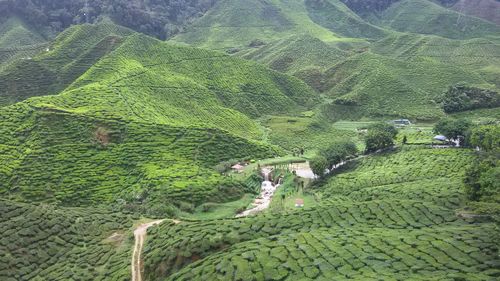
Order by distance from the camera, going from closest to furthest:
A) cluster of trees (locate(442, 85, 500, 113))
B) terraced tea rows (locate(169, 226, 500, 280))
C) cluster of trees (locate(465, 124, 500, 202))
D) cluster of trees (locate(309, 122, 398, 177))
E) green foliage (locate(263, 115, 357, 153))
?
terraced tea rows (locate(169, 226, 500, 280))
cluster of trees (locate(465, 124, 500, 202))
cluster of trees (locate(309, 122, 398, 177))
green foliage (locate(263, 115, 357, 153))
cluster of trees (locate(442, 85, 500, 113))

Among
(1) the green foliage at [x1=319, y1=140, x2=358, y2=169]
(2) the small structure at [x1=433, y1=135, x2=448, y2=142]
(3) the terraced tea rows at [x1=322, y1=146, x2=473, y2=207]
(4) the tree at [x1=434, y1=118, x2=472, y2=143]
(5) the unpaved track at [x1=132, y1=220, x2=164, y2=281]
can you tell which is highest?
(4) the tree at [x1=434, y1=118, x2=472, y2=143]

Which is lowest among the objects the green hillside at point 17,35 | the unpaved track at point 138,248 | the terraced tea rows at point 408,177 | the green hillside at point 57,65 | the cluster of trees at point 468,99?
the unpaved track at point 138,248

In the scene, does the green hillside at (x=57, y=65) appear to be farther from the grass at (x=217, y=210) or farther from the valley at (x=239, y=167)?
the grass at (x=217, y=210)

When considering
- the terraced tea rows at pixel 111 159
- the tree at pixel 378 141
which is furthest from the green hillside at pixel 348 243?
the tree at pixel 378 141

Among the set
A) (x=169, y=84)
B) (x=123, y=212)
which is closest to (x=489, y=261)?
(x=123, y=212)

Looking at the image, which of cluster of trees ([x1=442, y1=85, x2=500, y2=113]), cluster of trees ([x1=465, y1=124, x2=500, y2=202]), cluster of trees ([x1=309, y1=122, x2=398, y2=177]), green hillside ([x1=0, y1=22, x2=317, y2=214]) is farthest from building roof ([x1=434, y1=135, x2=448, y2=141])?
cluster of trees ([x1=442, y1=85, x2=500, y2=113])

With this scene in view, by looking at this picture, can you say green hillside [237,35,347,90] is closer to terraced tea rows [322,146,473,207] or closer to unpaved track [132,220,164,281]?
terraced tea rows [322,146,473,207]

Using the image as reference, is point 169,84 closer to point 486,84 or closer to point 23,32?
point 486,84
